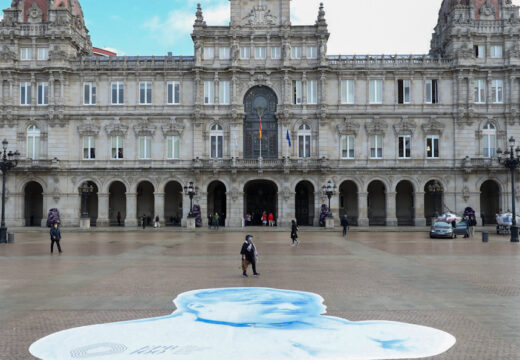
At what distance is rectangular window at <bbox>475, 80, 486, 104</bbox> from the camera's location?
5931 cm

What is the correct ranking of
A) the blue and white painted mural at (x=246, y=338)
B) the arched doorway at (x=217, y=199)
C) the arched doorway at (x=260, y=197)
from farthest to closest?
the arched doorway at (x=260, y=197) → the arched doorway at (x=217, y=199) → the blue and white painted mural at (x=246, y=338)

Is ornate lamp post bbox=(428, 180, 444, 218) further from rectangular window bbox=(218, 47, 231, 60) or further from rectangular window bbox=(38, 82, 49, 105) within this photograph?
rectangular window bbox=(38, 82, 49, 105)

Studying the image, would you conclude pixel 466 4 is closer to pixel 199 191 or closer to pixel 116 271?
pixel 199 191

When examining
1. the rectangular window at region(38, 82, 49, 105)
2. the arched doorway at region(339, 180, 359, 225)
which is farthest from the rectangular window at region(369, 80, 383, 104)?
the rectangular window at region(38, 82, 49, 105)

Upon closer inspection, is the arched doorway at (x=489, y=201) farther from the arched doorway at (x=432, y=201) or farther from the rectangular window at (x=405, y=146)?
the rectangular window at (x=405, y=146)

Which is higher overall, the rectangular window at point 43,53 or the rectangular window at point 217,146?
the rectangular window at point 43,53

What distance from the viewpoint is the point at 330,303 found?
1566 centimetres

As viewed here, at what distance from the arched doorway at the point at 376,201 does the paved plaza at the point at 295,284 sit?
3023 cm

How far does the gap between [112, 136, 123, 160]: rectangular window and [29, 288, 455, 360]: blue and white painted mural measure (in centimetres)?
4792

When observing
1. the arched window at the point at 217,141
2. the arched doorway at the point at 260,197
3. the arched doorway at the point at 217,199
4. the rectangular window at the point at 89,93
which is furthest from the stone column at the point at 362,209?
the rectangular window at the point at 89,93

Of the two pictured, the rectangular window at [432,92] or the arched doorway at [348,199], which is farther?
the arched doorway at [348,199]

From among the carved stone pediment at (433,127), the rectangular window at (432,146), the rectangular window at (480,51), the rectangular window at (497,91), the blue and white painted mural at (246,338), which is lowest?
the blue and white painted mural at (246,338)

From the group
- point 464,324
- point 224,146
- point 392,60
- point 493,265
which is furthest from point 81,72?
point 464,324

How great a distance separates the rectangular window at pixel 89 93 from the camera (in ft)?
198
